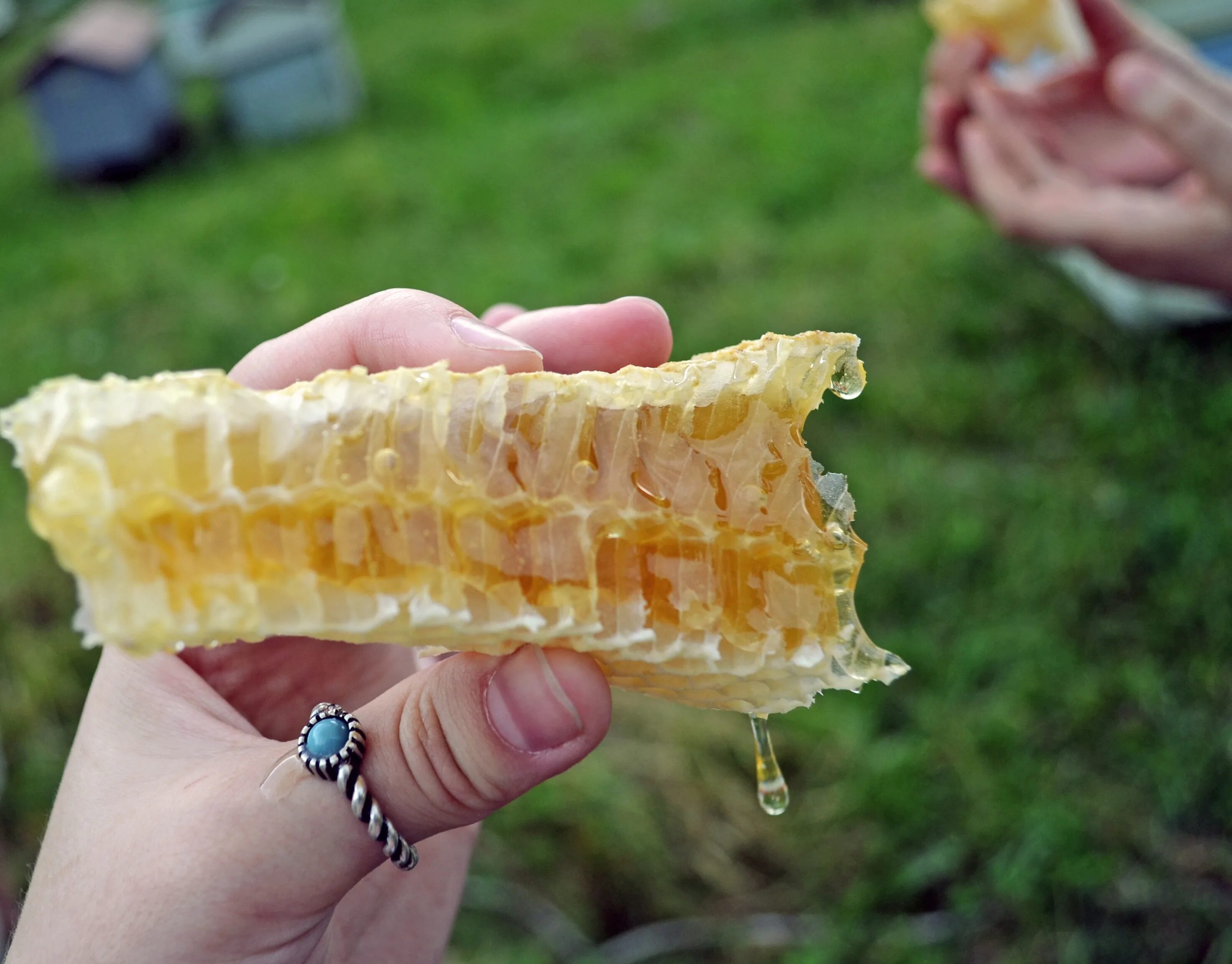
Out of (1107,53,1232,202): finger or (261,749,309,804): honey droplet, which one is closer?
(261,749,309,804): honey droplet

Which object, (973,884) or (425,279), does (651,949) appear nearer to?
(973,884)

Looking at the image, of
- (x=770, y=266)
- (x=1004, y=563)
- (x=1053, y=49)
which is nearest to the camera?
(x=1004, y=563)

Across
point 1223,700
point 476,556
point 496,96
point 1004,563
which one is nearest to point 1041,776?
point 1223,700

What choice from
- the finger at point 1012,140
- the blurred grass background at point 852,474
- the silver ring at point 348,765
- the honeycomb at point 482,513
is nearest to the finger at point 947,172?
the finger at point 1012,140

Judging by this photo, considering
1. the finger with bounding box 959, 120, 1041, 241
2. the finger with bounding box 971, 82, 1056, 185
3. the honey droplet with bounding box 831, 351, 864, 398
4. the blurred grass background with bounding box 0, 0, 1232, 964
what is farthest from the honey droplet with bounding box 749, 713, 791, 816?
the finger with bounding box 971, 82, 1056, 185

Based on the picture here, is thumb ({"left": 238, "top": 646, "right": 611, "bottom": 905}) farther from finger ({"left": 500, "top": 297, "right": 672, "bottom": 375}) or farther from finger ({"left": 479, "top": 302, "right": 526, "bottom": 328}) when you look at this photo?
finger ({"left": 479, "top": 302, "right": 526, "bottom": 328})

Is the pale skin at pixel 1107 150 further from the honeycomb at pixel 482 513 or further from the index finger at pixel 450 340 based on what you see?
the honeycomb at pixel 482 513
